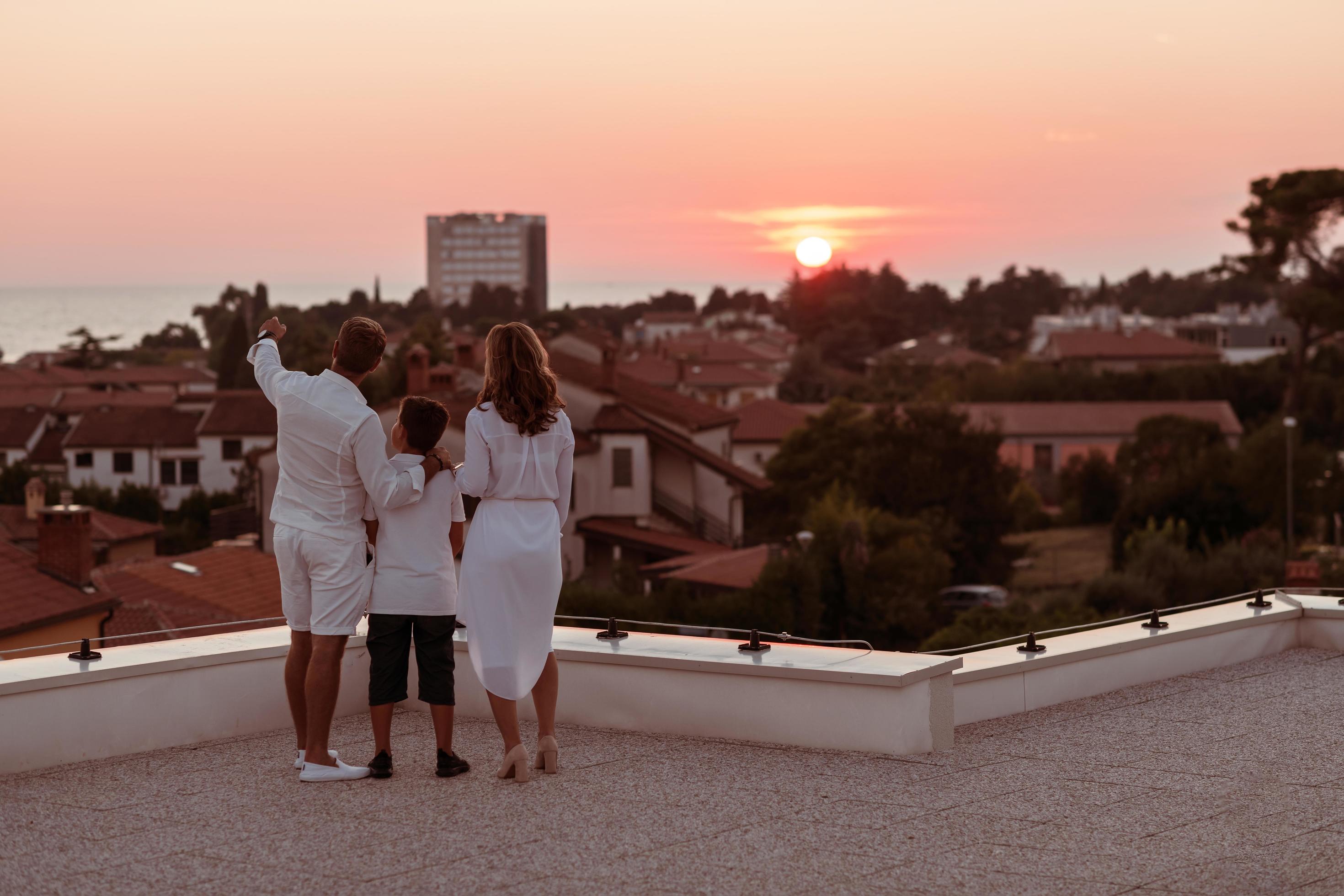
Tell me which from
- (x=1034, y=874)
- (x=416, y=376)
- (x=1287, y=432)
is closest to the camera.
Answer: (x=1034, y=874)

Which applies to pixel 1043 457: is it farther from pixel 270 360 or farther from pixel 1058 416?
pixel 270 360

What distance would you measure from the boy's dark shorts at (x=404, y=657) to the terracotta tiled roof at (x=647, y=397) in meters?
31.9

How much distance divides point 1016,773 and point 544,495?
71.9 inches

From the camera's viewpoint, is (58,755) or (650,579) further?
(650,579)

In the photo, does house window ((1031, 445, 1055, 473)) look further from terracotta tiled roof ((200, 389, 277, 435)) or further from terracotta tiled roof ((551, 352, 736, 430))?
terracotta tiled roof ((200, 389, 277, 435))

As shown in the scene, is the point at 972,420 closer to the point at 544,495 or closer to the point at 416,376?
the point at 416,376

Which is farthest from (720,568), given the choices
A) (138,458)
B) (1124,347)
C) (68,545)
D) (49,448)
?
(1124,347)

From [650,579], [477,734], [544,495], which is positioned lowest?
[650,579]

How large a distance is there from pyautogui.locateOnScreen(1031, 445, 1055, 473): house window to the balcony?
67.8m

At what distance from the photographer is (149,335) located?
15375 centimetres

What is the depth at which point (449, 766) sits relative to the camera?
4.84 metres

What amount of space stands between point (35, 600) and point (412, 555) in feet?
42.1

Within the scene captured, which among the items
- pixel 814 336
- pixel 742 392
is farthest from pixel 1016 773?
pixel 814 336

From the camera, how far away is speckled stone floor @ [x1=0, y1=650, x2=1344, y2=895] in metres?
3.82
